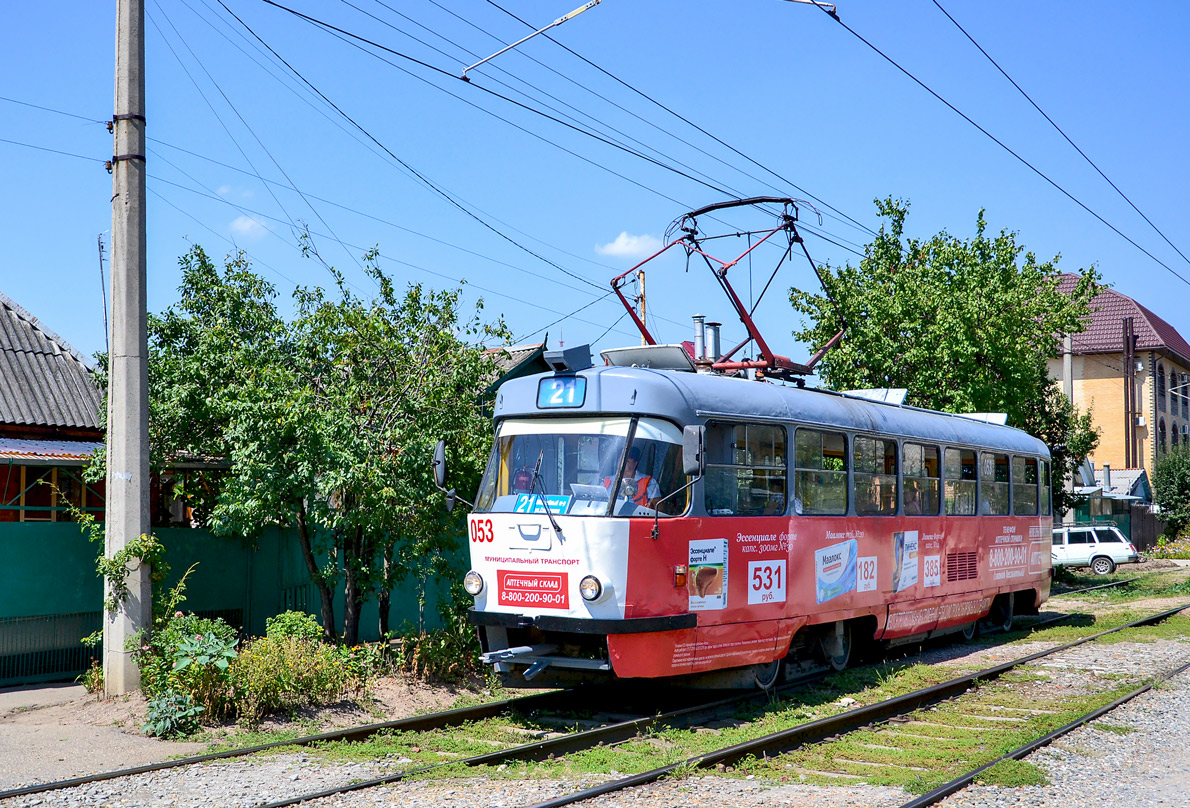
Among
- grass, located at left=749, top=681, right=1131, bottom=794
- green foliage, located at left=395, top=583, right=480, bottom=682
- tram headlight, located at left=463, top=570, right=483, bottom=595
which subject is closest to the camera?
grass, located at left=749, top=681, right=1131, bottom=794

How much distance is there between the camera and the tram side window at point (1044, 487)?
18594 mm

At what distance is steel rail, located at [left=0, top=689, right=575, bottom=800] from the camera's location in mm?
7516

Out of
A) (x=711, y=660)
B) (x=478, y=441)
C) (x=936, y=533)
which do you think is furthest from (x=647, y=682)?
(x=936, y=533)

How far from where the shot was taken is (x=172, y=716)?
928 cm

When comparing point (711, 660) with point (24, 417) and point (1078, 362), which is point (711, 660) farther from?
point (1078, 362)

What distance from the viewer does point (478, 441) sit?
1267 centimetres

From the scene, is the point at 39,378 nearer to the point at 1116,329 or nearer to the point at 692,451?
the point at 692,451

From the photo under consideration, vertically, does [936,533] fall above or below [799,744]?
above

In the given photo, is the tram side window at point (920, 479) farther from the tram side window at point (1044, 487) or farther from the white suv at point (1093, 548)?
the white suv at point (1093, 548)

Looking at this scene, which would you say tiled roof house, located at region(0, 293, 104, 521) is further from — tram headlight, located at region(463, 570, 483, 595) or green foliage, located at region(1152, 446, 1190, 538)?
green foliage, located at region(1152, 446, 1190, 538)

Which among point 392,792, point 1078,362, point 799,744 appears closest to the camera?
point 392,792

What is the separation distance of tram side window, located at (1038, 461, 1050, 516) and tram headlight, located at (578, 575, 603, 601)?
473 inches

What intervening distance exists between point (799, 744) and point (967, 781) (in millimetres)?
1753

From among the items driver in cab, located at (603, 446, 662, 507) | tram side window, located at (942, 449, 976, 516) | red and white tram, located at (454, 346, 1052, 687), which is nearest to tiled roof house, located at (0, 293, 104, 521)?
red and white tram, located at (454, 346, 1052, 687)
